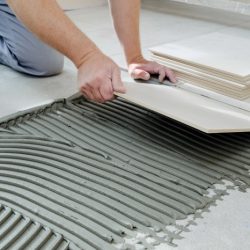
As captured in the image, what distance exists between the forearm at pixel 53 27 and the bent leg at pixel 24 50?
652 millimetres

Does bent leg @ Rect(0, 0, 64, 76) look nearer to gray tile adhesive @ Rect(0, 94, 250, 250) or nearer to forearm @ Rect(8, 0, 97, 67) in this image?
gray tile adhesive @ Rect(0, 94, 250, 250)

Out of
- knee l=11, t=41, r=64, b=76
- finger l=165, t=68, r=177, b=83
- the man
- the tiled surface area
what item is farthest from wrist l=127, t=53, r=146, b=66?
the tiled surface area

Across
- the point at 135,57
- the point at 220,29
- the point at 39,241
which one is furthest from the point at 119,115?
the point at 220,29

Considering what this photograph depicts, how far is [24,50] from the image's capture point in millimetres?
1839

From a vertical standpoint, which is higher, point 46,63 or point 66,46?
point 66,46

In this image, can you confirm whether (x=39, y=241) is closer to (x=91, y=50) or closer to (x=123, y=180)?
(x=123, y=180)

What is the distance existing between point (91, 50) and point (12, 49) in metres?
0.80

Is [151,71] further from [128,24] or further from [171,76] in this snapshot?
[128,24]

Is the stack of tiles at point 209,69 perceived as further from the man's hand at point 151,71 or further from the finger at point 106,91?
the finger at point 106,91

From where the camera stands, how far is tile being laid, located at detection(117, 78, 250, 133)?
1129 millimetres

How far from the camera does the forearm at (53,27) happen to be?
45.2 inches

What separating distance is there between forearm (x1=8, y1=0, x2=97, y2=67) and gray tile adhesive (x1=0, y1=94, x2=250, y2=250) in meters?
0.26

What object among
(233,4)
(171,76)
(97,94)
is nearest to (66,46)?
(97,94)

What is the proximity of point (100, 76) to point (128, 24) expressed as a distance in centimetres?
43
